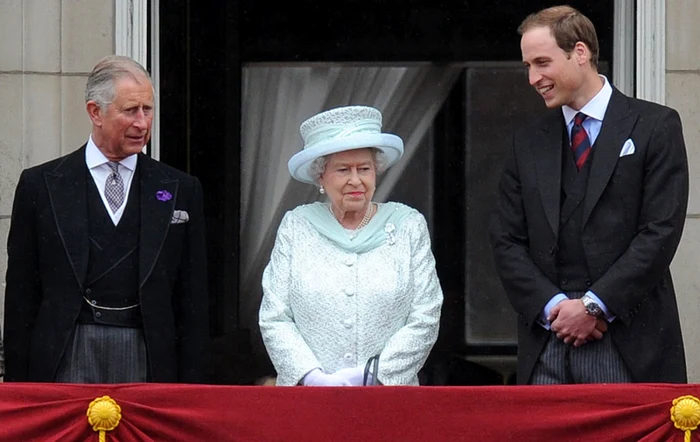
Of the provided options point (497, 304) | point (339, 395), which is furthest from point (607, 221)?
point (497, 304)

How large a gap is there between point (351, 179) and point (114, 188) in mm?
816

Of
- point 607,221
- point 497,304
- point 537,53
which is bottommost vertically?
point 497,304

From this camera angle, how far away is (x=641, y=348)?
4.91 metres

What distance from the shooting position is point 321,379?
4930 mm

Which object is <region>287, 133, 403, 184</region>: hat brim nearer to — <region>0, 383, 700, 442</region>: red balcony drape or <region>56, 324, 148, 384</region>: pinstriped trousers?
<region>56, 324, 148, 384</region>: pinstriped trousers

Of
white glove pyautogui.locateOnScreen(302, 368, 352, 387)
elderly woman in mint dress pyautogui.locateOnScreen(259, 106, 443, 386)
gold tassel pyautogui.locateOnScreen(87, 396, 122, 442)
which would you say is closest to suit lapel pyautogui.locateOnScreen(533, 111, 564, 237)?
elderly woman in mint dress pyautogui.locateOnScreen(259, 106, 443, 386)

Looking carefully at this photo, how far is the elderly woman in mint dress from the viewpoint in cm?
503

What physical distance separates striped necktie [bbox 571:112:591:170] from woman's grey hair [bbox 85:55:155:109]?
4.82 ft

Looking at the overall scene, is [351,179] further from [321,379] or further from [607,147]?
[607,147]

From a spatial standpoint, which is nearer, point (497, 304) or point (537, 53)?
point (537, 53)

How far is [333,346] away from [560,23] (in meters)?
1.33

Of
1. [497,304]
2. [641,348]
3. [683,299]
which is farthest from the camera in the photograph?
[497,304]

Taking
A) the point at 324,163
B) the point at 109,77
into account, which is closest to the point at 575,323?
the point at 324,163

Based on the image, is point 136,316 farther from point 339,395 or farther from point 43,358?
point 339,395
